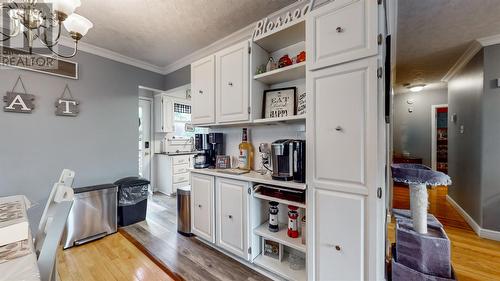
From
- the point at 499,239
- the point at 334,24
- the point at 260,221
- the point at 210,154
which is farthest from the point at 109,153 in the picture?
the point at 499,239

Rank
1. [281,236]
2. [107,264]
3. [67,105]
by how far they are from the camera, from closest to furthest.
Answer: [281,236], [107,264], [67,105]

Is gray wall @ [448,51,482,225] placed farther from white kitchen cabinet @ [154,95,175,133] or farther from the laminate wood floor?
white kitchen cabinet @ [154,95,175,133]

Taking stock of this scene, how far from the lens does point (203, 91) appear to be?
7.82 ft

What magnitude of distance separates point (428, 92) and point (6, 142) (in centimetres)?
782

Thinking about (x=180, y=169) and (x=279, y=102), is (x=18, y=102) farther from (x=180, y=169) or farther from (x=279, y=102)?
(x=279, y=102)

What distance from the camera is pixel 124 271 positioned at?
6.18 feet

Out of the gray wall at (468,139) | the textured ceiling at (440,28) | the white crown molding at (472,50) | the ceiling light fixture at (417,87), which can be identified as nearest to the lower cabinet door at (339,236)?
the textured ceiling at (440,28)

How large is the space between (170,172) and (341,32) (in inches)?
154

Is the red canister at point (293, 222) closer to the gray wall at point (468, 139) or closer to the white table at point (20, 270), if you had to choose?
the white table at point (20, 270)

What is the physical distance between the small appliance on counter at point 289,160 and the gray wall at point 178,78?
2259 millimetres

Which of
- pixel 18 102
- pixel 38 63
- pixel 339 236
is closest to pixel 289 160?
pixel 339 236

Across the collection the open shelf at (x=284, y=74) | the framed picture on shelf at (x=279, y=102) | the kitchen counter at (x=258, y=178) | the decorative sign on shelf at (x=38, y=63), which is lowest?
the kitchen counter at (x=258, y=178)

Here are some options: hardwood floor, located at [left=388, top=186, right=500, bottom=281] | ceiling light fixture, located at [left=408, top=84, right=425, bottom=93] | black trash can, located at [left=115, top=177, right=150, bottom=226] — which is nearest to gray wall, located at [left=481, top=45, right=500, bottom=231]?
hardwood floor, located at [left=388, top=186, right=500, bottom=281]

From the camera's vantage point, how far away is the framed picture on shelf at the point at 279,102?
1.94 m
